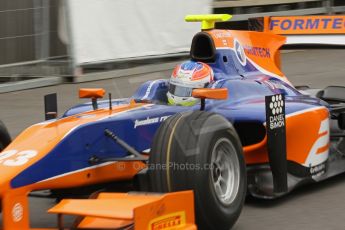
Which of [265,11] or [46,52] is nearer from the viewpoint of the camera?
[46,52]

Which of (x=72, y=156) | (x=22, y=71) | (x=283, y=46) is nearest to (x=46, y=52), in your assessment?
(x=22, y=71)

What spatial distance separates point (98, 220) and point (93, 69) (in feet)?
27.8

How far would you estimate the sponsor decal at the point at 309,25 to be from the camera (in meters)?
6.76

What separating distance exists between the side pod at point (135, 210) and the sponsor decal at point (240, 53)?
2332 mm

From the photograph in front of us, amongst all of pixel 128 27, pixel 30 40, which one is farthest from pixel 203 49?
pixel 128 27

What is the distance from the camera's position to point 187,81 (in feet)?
18.9

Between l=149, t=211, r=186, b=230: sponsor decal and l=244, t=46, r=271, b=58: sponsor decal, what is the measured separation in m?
2.60

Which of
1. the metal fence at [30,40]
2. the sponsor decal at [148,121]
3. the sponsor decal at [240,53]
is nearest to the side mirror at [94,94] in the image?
the sponsor decal at [148,121]

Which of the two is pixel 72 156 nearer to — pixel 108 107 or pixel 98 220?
pixel 98 220

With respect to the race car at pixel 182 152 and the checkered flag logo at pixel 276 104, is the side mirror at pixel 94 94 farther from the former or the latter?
the checkered flag logo at pixel 276 104

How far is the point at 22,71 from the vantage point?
1209 cm

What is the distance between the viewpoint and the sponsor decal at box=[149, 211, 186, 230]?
3971 millimetres

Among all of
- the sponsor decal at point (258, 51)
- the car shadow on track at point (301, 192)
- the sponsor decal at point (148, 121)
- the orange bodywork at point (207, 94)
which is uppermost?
the sponsor decal at point (258, 51)

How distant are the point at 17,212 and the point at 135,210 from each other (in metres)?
0.71
